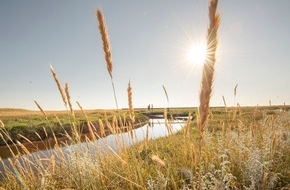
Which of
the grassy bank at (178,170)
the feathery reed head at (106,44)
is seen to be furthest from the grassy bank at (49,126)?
the feathery reed head at (106,44)

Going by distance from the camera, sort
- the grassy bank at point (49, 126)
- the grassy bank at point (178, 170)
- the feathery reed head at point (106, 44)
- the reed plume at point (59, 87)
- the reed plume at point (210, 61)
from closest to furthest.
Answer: the reed plume at point (210, 61) → the feathery reed head at point (106, 44) → the grassy bank at point (178, 170) → the reed plume at point (59, 87) → the grassy bank at point (49, 126)

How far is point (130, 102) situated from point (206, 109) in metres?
1.22

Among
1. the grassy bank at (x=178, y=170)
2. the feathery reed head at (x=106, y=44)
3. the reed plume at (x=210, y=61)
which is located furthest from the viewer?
the grassy bank at (x=178, y=170)

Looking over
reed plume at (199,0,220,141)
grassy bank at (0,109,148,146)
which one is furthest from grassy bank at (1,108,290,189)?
reed plume at (199,0,220,141)

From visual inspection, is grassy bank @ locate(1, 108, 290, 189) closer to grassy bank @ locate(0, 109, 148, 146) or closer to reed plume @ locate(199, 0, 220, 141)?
grassy bank @ locate(0, 109, 148, 146)

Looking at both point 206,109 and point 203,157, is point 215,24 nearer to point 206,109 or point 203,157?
point 206,109

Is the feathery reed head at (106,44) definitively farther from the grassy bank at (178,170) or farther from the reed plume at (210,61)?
the reed plume at (210,61)

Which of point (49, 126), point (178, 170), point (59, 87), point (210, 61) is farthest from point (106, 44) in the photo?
point (49, 126)

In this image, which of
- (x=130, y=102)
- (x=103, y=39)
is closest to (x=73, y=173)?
(x=130, y=102)

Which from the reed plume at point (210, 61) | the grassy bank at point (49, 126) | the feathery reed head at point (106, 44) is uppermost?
the feathery reed head at point (106, 44)

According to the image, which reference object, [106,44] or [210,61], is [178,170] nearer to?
[106,44]

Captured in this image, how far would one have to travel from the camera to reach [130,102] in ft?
7.59

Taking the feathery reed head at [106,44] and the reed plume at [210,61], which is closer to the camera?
the reed plume at [210,61]

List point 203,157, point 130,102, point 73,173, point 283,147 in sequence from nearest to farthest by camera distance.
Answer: point 130,102 → point 73,173 → point 203,157 → point 283,147
